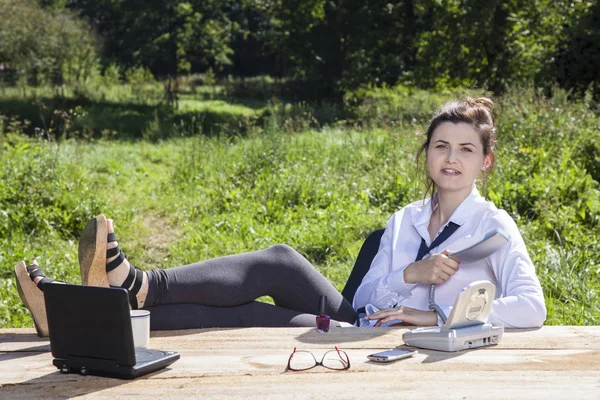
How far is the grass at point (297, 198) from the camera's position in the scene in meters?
5.40

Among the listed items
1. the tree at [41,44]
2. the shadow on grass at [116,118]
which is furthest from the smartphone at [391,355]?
the tree at [41,44]

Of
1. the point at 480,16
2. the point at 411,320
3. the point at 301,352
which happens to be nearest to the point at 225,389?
the point at 301,352

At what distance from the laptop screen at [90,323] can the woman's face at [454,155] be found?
138 cm

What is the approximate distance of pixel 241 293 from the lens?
2746mm

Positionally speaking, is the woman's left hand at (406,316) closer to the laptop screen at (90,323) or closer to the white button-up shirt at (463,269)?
the white button-up shirt at (463,269)

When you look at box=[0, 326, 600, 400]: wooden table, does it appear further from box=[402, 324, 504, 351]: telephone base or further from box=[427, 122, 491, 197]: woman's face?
box=[427, 122, 491, 197]: woman's face

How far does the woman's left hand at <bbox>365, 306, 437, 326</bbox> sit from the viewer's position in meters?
2.63

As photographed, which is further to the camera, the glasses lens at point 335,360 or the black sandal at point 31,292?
the black sandal at point 31,292

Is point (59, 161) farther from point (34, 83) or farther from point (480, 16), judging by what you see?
point (34, 83)

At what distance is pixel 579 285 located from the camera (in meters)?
4.56

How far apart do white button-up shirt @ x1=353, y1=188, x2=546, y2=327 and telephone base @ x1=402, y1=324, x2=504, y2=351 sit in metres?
0.29

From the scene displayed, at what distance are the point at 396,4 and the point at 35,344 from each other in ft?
61.5

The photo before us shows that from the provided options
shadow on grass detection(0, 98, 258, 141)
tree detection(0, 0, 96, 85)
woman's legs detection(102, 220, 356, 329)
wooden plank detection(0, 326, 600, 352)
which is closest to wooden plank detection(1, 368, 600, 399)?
wooden plank detection(0, 326, 600, 352)

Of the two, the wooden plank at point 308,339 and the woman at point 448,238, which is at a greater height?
the woman at point 448,238
